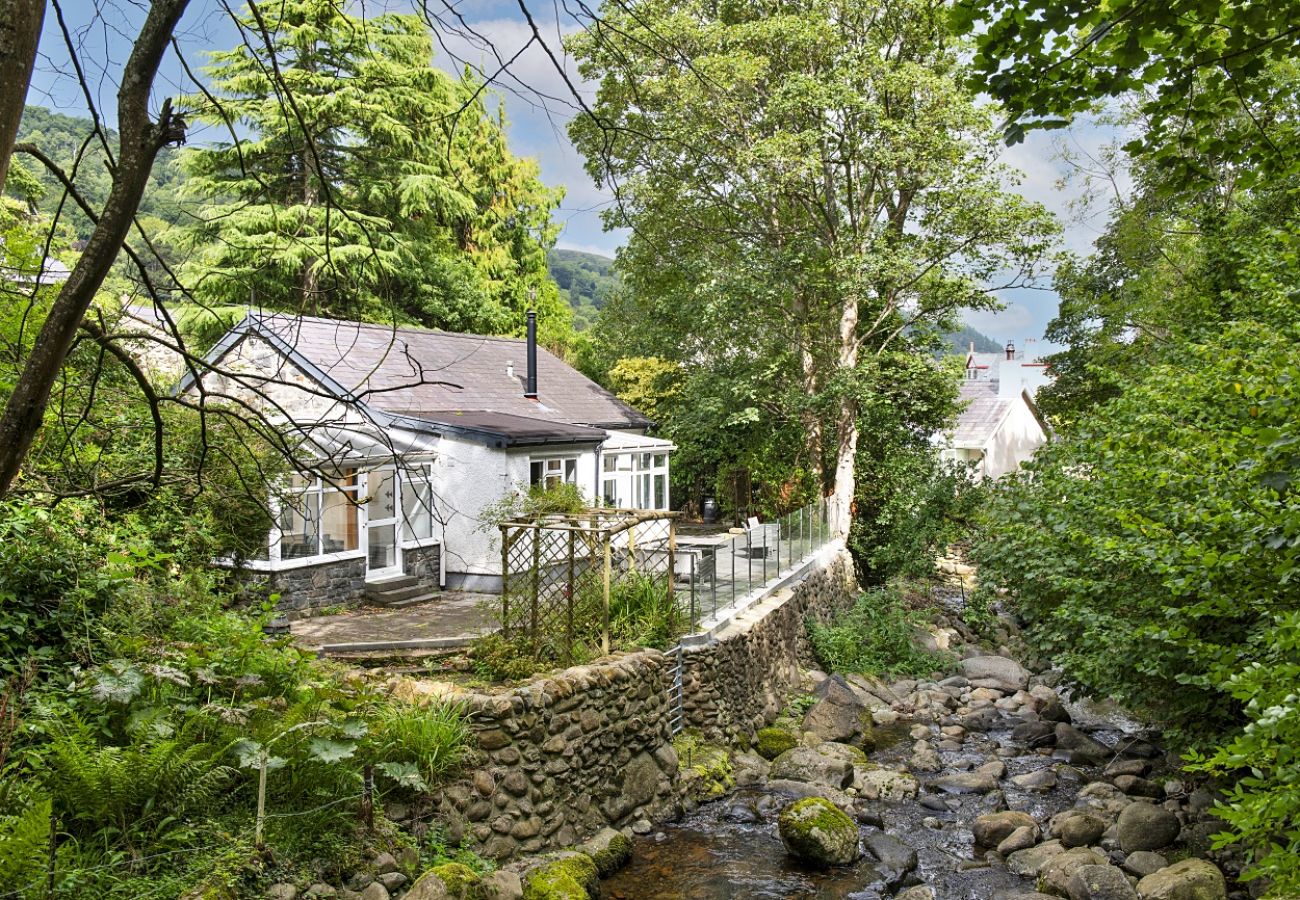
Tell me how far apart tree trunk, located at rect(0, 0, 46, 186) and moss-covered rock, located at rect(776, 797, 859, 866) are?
9.62 meters

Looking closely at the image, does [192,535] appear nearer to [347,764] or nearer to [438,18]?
[347,764]

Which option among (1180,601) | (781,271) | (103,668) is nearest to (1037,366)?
(781,271)

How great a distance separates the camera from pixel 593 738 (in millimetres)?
10070

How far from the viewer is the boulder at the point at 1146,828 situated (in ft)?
32.3

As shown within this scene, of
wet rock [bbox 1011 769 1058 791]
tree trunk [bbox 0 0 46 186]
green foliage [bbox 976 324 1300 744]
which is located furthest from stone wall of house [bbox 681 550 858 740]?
tree trunk [bbox 0 0 46 186]

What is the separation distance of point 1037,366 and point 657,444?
29742 millimetres

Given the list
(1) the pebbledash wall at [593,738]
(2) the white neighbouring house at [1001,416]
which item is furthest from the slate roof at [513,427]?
(2) the white neighbouring house at [1001,416]

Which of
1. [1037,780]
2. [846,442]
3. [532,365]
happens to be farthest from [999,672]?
[532,365]

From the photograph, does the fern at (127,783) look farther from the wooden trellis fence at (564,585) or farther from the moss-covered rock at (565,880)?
the wooden trellis fence at (564,585)

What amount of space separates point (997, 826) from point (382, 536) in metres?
10.8

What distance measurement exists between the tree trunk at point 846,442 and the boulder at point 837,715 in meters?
8.30

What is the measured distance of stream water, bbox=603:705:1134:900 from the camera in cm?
904

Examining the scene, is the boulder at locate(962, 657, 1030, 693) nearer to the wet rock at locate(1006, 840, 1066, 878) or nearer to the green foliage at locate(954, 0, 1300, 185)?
the wet rock at locate(1006, 840, 1066, 878)

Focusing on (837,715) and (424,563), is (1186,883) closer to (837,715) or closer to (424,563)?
(837,715)
